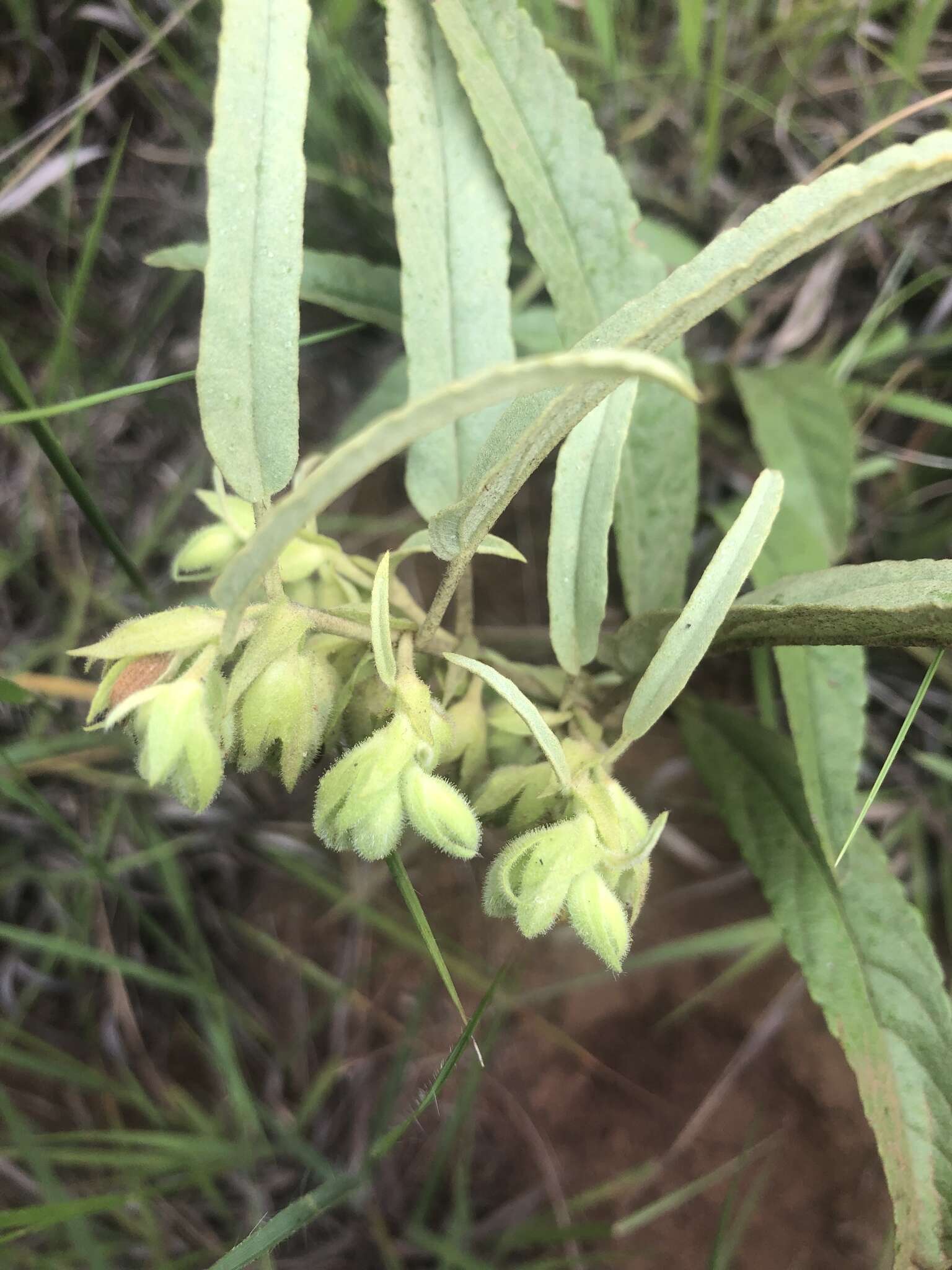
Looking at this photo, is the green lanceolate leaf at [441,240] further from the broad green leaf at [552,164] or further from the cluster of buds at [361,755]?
the cluster of buds at [361,755]

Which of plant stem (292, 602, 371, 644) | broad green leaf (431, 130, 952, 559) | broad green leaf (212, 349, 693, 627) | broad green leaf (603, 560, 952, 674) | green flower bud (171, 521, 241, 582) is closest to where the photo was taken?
broad green leaf (212, 349, 693, 627)

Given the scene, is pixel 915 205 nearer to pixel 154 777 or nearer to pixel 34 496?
pixel 154 777

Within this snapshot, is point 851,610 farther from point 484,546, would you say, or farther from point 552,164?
point 552,164

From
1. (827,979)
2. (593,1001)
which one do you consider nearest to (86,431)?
(593,1001)

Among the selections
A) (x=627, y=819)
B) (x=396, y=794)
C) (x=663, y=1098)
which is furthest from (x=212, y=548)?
(x=663, y=1098)

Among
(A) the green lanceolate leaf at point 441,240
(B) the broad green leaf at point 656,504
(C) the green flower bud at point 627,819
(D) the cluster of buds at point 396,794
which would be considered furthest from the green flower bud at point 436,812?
(B) the broad green leaf at point 656,504

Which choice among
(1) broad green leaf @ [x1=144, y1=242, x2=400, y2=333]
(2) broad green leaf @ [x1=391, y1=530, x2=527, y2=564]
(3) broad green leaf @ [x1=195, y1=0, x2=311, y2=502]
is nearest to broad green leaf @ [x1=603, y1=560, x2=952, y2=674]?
(2) broad green leaf @ [x1=391, y1=530, x2=527, y2=564]

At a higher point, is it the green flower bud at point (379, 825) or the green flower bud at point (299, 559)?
the green flower bud at point (299, 559)

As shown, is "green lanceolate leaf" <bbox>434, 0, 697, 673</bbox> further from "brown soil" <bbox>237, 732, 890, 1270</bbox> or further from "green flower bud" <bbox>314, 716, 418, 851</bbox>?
"brown soil" <bbox>237, 732, 890, 1270</bbox>
